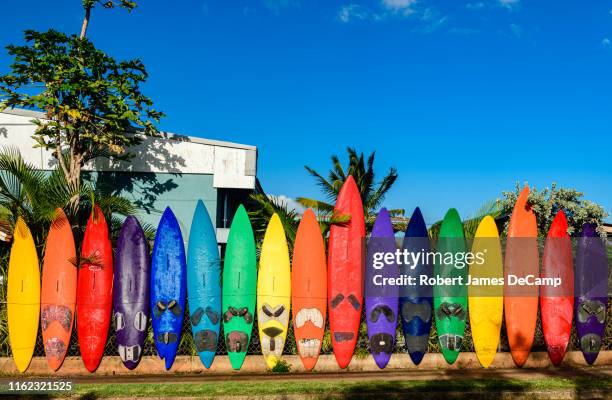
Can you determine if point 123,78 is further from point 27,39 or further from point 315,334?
point 315,334

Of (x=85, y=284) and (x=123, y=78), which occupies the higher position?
(x=123, y=78)

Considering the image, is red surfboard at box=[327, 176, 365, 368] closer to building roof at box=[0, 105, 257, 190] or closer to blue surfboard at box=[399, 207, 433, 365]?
blue surfboard at box=[399, 207, 433, 365]

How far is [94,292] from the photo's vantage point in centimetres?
793

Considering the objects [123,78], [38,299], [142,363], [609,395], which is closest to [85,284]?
[38,299]

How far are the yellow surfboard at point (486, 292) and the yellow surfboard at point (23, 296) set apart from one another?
6.78m

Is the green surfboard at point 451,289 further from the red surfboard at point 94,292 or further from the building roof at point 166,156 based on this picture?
the red surfboard at point 94,292

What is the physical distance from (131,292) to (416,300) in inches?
173

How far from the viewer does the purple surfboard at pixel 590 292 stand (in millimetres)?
8383

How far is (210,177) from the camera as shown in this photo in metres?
11.9

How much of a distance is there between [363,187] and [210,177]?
4041mm

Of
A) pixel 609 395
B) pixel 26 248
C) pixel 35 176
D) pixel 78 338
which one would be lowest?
pixel 609 395

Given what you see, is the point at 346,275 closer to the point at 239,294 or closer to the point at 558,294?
the point at 239,294

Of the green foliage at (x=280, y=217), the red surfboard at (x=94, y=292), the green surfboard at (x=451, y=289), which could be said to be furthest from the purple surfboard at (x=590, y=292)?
the red surfboard at (x=94, y=292)

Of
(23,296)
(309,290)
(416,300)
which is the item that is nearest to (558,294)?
(416,300)
